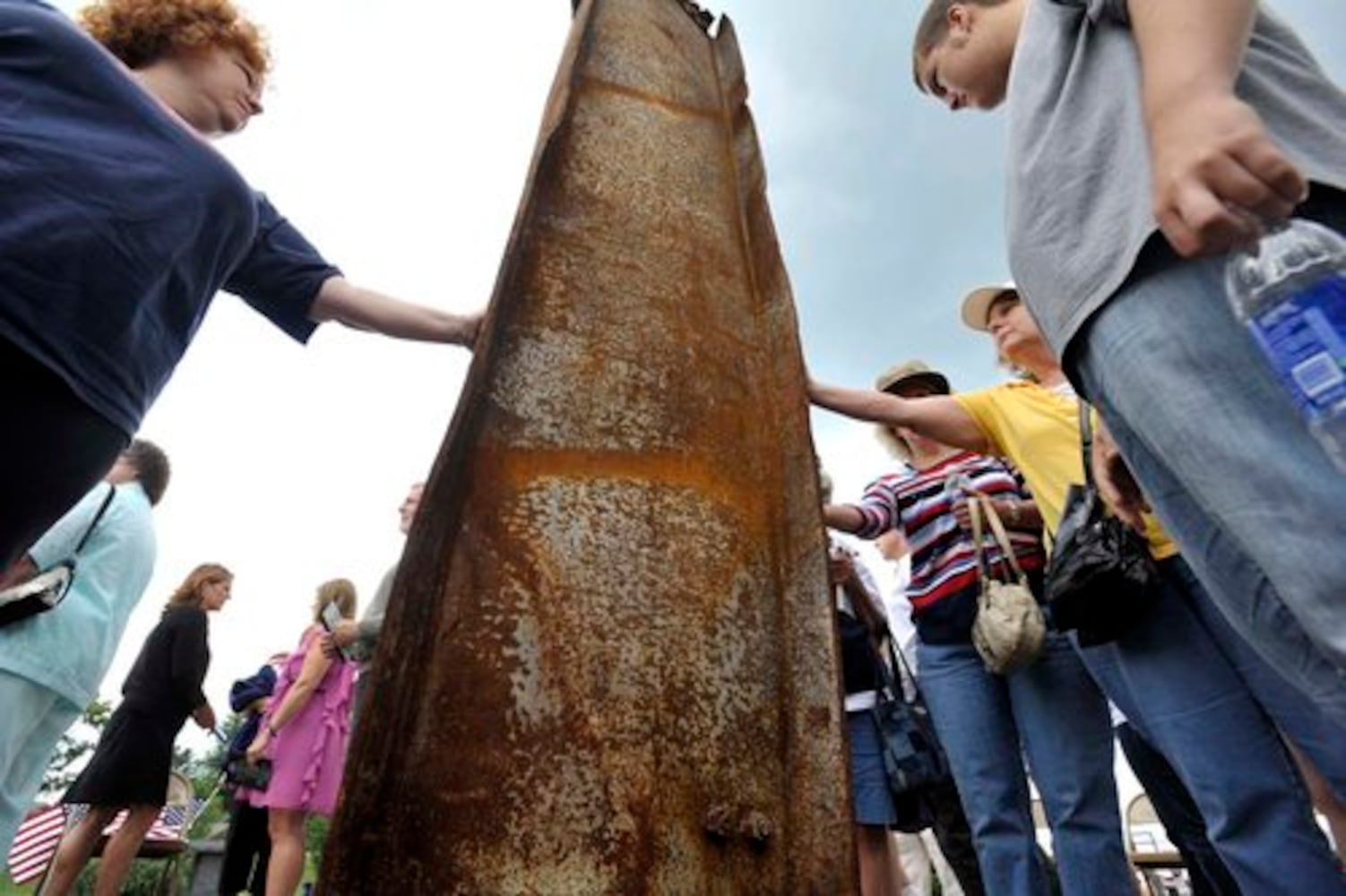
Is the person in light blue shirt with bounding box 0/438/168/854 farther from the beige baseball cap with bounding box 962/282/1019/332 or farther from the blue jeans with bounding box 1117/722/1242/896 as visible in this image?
the blue jeans with bounding box 1117/722/1242/896

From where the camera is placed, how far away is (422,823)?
0.83m

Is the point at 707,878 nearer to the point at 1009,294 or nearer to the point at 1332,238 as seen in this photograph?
the point at 1332,238

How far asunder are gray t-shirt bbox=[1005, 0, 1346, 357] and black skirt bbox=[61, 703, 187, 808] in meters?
4.82

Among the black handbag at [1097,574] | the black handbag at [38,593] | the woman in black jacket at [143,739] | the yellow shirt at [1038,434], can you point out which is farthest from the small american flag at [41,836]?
the black handbag at [1097,574]

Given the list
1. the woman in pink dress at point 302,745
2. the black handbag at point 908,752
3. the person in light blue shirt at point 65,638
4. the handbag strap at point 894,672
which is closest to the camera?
the person in light blue shirt at point 65,638

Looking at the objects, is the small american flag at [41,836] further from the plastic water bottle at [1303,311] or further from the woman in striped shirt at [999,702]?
the plastic water bottle at [1303,311]

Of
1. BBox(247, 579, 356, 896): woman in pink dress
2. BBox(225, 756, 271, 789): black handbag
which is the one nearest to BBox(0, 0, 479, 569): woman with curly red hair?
BBox(247, 579, 356, 896): woman in pink dress

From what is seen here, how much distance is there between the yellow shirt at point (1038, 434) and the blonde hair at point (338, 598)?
362cm

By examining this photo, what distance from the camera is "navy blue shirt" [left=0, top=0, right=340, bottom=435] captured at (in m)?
1.25


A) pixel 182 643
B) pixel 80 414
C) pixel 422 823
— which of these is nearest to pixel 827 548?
pixel 422 823

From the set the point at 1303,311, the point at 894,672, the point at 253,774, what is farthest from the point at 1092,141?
the point at 253,774

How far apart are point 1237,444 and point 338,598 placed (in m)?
4.67

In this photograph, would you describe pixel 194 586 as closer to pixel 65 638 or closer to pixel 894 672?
pixel 65 638

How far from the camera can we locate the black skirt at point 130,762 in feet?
14.1
